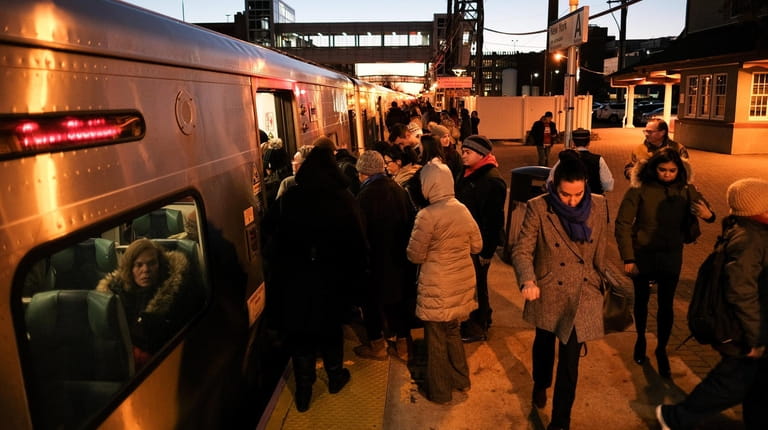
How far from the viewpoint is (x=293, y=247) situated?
161 inches

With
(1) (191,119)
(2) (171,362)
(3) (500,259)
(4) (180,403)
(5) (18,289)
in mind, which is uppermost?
(1) (191,119)

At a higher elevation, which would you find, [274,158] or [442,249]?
[274,158]

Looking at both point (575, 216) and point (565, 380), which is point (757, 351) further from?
point (575, 216)

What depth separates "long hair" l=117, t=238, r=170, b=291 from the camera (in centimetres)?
282

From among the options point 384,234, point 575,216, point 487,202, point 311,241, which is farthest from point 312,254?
point 575,216

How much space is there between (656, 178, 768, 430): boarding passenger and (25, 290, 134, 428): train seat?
3034 millimetres

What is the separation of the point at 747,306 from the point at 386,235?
2427 mm

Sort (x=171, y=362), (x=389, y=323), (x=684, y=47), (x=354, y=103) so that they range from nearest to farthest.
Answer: (x=171, y=362), (x=389, y=323), (x=354, y=103), (x=684, y=47)

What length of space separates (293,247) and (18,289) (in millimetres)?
2266

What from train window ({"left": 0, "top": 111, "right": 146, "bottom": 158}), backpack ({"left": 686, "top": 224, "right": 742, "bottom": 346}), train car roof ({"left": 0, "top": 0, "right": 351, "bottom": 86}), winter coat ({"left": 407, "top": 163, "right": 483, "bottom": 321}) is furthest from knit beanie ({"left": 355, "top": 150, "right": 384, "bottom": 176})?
backpack ({"left": 686, "top": 224, "right": 742, "bottom": 346})

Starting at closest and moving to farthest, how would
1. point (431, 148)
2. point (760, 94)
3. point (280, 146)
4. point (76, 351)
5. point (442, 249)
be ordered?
1. point (76, 351)
2. point (442, 249)
3. point (431, 148)
4. point (280, 146)
5. point (760, 94)

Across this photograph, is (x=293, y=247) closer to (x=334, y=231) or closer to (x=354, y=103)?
(x=334, y=231)

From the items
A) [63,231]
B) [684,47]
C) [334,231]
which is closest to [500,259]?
[334,231]

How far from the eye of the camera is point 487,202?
4941 mm
